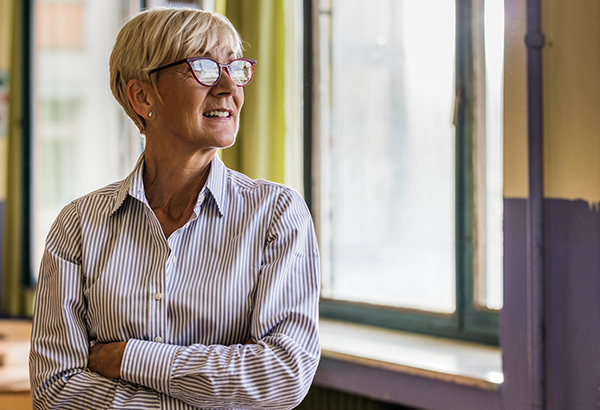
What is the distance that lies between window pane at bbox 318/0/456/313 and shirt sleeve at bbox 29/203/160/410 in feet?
4.90

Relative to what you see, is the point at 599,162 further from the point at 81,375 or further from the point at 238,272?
the point at 81,375

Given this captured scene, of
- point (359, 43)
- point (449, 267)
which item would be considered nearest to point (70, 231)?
point (449, 267)

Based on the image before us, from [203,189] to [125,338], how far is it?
1.08 feet

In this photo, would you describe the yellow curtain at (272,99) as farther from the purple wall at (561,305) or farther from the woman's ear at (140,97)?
the woman's ear at (140,97)

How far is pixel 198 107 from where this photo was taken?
4.49 feet

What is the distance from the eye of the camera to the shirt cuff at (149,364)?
1.24 meters

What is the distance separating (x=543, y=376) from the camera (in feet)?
5.93

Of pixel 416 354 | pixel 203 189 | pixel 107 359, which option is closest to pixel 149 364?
pixel 107 359

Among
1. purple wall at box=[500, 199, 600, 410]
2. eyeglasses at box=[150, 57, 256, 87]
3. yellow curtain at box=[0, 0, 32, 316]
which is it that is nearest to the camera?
eyeglasses at box=[150, 57, 256, 87]

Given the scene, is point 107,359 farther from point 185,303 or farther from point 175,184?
point 175,184

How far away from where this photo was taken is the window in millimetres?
2363

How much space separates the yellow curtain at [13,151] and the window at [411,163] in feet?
8.29

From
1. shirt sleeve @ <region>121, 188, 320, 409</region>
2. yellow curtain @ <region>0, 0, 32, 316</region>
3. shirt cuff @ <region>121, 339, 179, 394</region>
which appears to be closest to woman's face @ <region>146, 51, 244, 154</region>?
shirt sleeve @ <region>121, 188, 320, 409</region>

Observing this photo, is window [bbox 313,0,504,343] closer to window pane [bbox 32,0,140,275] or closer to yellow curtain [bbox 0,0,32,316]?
window pane [bbox 32,0,140,275]
